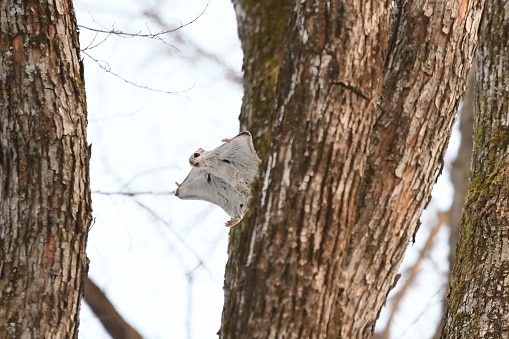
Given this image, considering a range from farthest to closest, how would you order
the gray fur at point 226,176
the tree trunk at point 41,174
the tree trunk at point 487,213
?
the gray fur at point 226,176 → the tree trunk at point 487,213 → the tree trunk at point 41,174

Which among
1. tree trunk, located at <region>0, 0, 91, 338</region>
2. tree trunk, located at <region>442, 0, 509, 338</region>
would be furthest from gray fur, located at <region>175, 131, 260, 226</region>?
tree trunk, located at <region>442, 0, 509, 338</region>

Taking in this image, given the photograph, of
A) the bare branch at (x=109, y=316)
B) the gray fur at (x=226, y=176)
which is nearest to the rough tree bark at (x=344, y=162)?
the gray fur at (x=226, y=176)

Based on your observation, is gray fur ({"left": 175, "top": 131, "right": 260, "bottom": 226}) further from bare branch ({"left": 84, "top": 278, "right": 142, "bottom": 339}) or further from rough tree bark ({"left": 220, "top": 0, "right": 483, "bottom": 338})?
bare branch ({"left": 84, "top": 278, "right": 142, "bottom": 339})

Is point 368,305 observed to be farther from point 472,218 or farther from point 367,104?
point 472,218

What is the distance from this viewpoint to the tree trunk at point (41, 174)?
2.63 metres

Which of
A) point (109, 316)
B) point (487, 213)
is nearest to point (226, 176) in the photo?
point (487, 213)

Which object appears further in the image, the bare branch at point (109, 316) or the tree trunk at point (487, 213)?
the bare branch at point (109, 316)

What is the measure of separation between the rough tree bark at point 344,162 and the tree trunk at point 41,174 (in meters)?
0.68

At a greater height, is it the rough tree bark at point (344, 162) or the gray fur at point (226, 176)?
the gray fur at point (226, 176)

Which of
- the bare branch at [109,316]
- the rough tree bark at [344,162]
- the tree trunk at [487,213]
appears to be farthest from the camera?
the bare branch at [109,316]

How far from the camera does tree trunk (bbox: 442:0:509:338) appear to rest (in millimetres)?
3031

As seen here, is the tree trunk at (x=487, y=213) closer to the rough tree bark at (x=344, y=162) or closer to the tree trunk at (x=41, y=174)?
the rough tree bark at (x=344, y=162)

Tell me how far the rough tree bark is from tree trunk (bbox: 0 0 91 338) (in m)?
0.68

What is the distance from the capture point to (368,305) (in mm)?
2508
